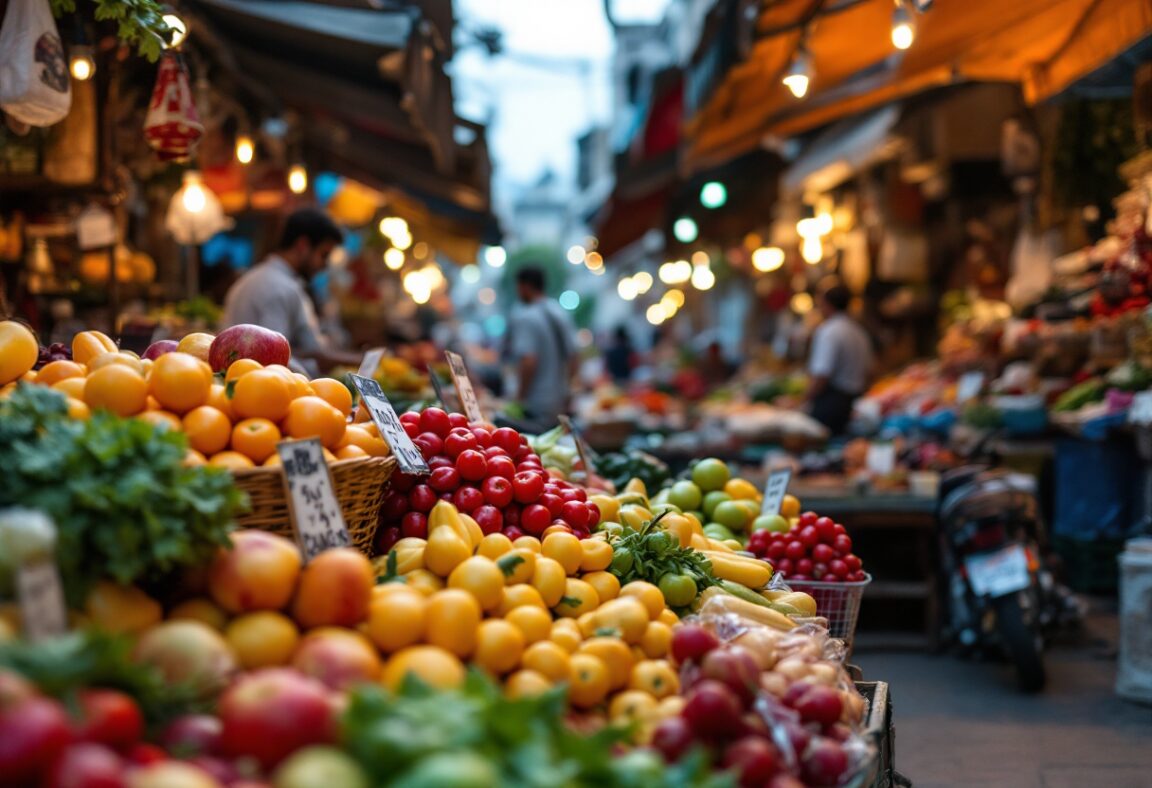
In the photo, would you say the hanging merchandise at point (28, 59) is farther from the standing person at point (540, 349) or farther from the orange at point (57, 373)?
the standing person at point (540, 349)

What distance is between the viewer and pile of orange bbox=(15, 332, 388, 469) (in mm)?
2799

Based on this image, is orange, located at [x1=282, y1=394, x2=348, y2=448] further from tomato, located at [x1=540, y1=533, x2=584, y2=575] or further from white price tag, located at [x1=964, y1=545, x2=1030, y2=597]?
white price tag, located at [x1=964, y1=545, x2=1030, y2=597]

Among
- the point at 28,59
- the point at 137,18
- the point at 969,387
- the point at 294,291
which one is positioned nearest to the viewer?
the point at 137,18

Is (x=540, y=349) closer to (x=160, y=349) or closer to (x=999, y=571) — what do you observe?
(x=999, y=571)

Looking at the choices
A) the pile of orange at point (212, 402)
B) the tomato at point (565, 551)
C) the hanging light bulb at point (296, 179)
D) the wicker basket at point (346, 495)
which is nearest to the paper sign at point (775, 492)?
the tomato at point (565, 551)

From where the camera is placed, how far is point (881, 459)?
8211mm

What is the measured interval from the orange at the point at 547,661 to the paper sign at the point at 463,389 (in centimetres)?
207

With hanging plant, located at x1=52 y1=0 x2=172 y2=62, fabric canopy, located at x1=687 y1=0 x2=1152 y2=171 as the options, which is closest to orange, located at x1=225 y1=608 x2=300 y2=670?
hanging plant, located at x1=52 y1=0 x2=172 y2=62

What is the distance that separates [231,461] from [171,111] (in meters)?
3.57

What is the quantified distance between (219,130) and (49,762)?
7.79m

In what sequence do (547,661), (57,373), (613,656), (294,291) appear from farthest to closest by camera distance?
1. (294,291)
2. (57,373)
3. (613,656)
4. (547,661)

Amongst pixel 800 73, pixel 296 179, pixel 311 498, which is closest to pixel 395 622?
pixel 311 498

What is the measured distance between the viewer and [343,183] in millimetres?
14734

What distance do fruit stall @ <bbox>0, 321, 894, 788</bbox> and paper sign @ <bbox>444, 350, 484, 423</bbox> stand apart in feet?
2.55
